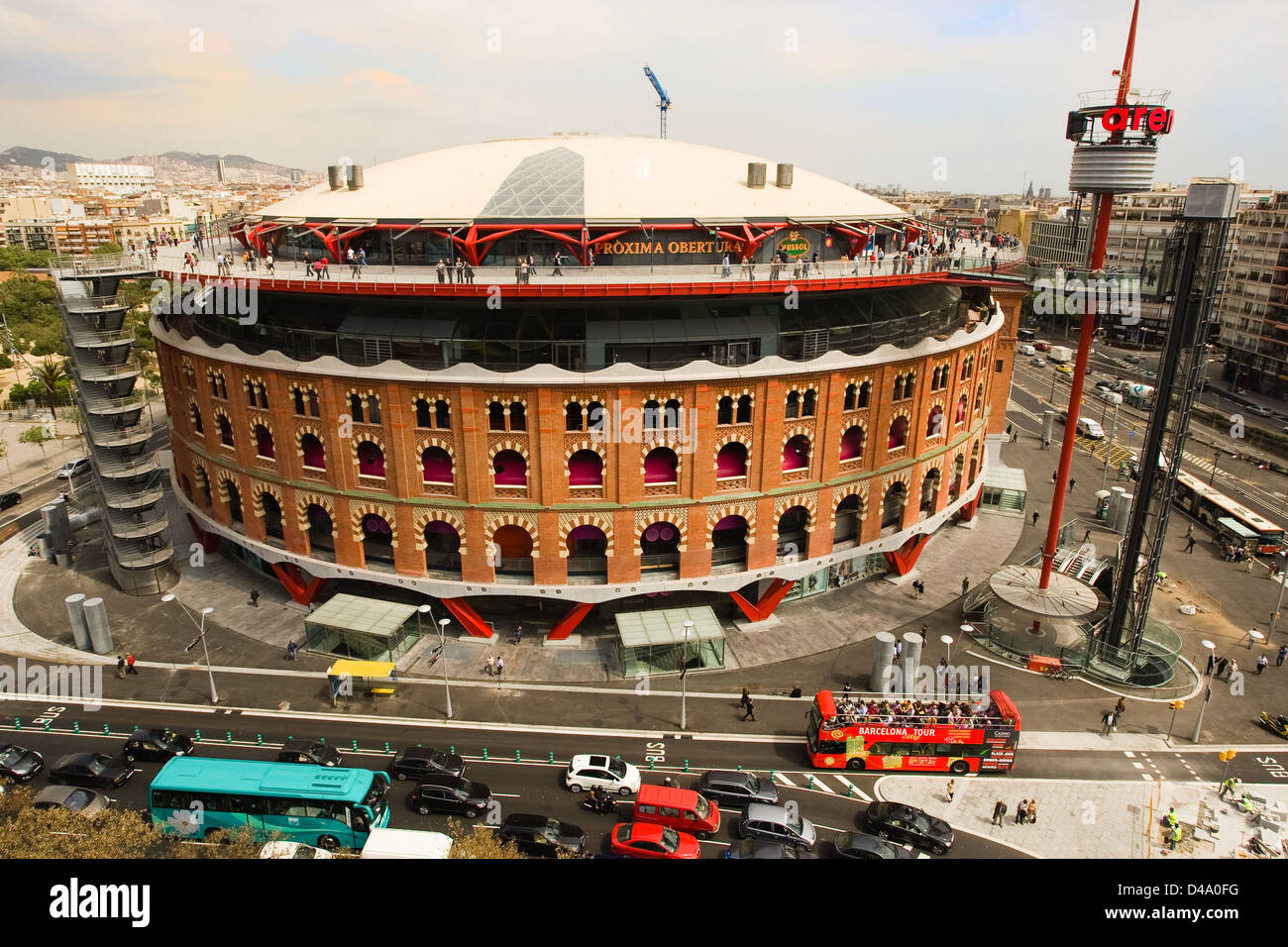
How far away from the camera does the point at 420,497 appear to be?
150ft

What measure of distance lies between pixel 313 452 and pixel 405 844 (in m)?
27.1

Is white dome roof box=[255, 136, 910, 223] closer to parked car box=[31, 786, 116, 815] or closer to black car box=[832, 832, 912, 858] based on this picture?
parked car box=[31, 786, 116, 815]

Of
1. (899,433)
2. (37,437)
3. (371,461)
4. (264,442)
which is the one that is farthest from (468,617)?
(37,437)

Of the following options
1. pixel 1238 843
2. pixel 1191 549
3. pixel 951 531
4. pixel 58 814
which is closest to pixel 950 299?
pixel 951 531

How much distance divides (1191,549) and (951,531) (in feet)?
61.8

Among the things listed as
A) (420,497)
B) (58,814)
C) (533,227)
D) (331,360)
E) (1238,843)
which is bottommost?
(1238,843)

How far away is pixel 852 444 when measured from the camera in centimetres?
5084

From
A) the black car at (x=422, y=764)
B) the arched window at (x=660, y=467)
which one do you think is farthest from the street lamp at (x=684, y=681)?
the black car at (x=422, y=764)

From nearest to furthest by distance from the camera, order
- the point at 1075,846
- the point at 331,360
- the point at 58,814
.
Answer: the point at 58,814 < the point at 1075,846 < the point at 331,360

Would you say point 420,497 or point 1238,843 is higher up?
point 420,497

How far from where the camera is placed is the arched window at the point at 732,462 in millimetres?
47219

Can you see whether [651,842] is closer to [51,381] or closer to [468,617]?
[468,617]

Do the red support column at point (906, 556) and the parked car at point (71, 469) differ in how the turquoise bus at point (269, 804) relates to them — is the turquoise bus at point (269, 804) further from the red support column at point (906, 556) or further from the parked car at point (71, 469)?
the parked car at point (71, 469)
